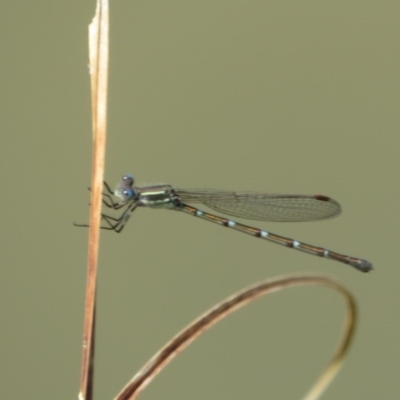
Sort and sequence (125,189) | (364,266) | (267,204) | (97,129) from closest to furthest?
(97,129), (125,189), (364,266), (267,204)

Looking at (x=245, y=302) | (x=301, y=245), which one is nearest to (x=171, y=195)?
(x=301, y=245)

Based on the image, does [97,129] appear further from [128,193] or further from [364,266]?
[364,266]

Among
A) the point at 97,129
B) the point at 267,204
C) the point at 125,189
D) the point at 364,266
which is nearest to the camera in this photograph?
the point at 97,129

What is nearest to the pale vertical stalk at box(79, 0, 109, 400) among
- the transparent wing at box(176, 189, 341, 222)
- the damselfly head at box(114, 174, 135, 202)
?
the damselfly head at box(114, 174, 135, 202)

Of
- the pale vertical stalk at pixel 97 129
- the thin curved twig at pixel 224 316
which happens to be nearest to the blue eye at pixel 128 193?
the thin curved twig at pixel 224 316

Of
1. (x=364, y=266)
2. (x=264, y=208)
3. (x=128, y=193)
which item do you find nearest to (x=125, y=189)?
(x=128, y=193)

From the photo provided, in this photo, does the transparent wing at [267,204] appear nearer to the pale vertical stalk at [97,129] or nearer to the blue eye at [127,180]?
the blue eye at [127,180]
